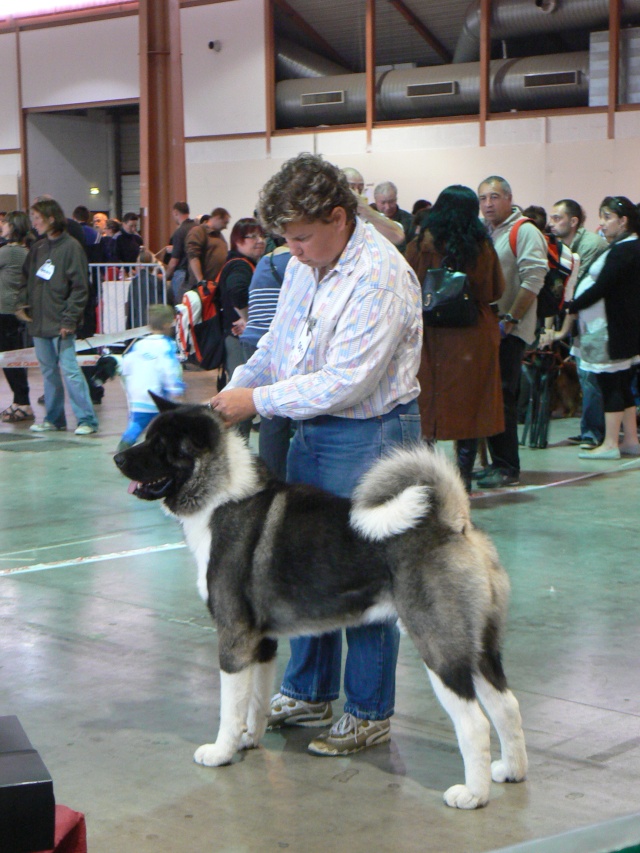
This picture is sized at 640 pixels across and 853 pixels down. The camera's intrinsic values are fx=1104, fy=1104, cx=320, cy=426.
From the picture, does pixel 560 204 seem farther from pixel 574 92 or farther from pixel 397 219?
pixel 574 92

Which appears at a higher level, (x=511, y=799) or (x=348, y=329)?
(x=348, y=329)

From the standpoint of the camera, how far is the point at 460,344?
20.9 ft

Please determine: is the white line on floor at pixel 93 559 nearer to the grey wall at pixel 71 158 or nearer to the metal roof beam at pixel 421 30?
the metal roof beam at pixel 421 30

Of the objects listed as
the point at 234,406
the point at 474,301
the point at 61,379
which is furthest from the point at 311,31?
the point at 234,406

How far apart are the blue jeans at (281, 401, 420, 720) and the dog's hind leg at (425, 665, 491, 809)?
38cm

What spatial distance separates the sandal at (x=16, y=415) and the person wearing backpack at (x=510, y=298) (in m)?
4.88

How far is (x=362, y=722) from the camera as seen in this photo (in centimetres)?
332

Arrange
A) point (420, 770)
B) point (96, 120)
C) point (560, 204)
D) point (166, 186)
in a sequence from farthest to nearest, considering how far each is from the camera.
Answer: point (96, 120) → point (166, 186) → point (560, 204) → point (420, 770)

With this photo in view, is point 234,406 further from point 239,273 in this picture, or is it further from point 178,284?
point 178,284

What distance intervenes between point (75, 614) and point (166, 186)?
1185 centimetres

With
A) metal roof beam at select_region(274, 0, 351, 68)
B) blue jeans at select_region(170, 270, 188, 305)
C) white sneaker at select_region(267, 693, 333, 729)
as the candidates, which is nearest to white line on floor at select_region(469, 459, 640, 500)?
white sneaker at select_region(267, 693, 333, 729)

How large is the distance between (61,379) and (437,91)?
33.6 ft

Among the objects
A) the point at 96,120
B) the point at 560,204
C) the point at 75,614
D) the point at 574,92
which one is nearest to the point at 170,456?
the point at 75,614

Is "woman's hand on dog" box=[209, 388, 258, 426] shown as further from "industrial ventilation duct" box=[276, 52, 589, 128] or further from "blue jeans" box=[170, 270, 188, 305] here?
"industrial ventilation duct" box=[276, 52, 589, 128]
